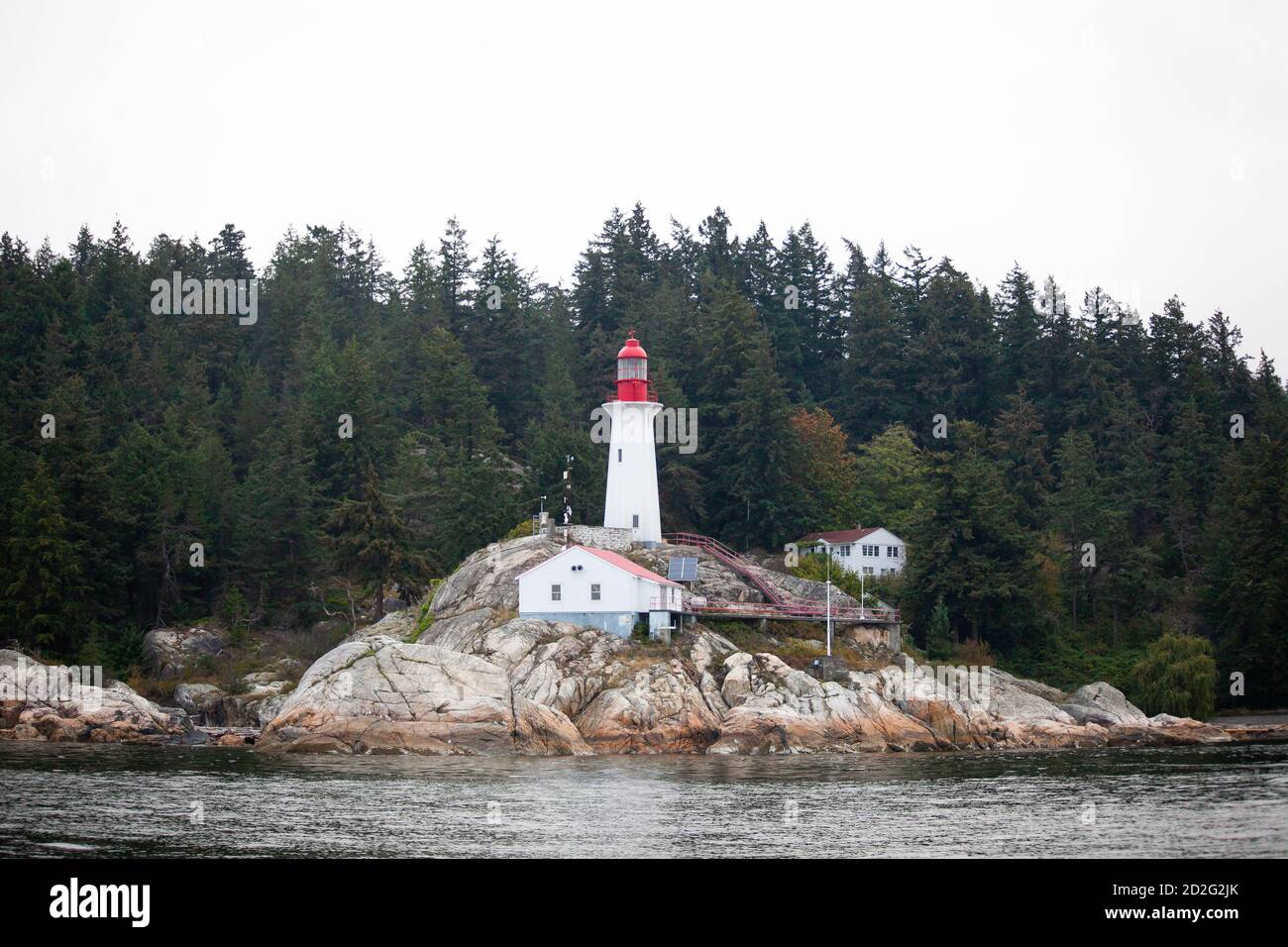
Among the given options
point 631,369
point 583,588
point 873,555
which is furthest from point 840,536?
point 583,588

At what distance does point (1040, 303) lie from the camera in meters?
98.1

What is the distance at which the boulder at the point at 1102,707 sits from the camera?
6006 cm

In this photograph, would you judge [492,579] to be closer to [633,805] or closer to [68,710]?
[68,710]

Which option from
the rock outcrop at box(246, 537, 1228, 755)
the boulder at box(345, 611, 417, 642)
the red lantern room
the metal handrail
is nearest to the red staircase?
the metal handrail

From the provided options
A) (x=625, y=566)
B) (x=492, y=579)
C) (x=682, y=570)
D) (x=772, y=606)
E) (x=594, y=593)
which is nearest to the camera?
(x=594, y=593)

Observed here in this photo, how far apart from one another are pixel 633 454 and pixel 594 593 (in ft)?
30.3

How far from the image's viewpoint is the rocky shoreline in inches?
2013

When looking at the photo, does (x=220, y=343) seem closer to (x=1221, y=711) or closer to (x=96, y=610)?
(x=96, y=610)

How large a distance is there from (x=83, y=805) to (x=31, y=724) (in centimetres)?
2044

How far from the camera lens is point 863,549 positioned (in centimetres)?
7462

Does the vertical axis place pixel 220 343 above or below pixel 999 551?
above

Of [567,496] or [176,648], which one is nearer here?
[176,648]

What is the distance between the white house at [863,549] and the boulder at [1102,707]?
13.5 m
